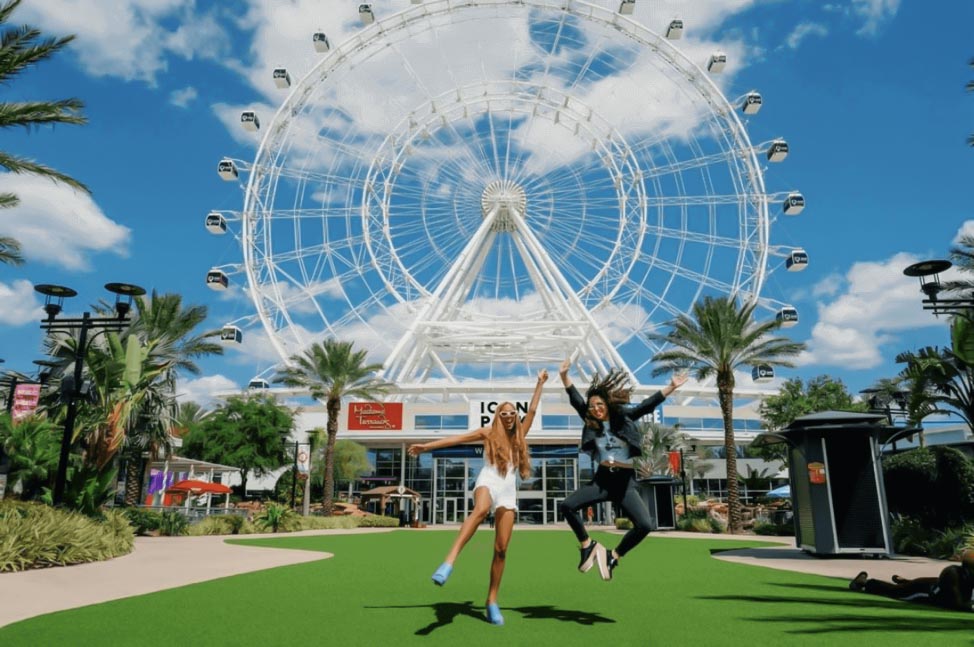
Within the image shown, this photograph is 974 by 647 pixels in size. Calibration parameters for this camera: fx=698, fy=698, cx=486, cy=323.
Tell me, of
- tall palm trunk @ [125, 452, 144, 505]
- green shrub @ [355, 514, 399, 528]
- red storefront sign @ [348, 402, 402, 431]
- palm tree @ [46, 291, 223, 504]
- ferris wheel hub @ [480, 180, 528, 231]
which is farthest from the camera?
red storefront sign @ [348, 402, 402, 431]

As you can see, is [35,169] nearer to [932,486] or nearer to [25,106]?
[25,106]

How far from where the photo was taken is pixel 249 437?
48.3 metres

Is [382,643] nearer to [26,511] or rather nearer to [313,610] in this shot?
[313,610]

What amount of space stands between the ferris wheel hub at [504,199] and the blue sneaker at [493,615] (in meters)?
38.7

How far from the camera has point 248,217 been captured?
41.5m

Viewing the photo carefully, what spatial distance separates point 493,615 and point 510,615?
691mm

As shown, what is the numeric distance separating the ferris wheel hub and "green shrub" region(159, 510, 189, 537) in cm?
2578

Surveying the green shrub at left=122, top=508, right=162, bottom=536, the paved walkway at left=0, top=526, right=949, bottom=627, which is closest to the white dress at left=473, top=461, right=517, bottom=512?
the paved walkway at left=0, top=526, right=949, bottom=627

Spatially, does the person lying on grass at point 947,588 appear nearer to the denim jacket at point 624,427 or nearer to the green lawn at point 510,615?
the green lawn at point 510,615

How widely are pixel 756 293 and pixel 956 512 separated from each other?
85.4 ft

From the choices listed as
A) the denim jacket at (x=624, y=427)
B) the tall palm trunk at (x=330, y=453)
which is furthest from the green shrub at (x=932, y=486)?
the tall palm trunk at (x=330, y=453)

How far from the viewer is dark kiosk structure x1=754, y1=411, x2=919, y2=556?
14.5 m

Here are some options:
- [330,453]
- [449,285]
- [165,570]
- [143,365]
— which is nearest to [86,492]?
[143,365]

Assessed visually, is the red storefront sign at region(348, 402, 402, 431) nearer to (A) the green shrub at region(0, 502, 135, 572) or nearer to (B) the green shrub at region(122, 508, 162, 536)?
(B) the green shrub at region(122, 508, 162, 536)
